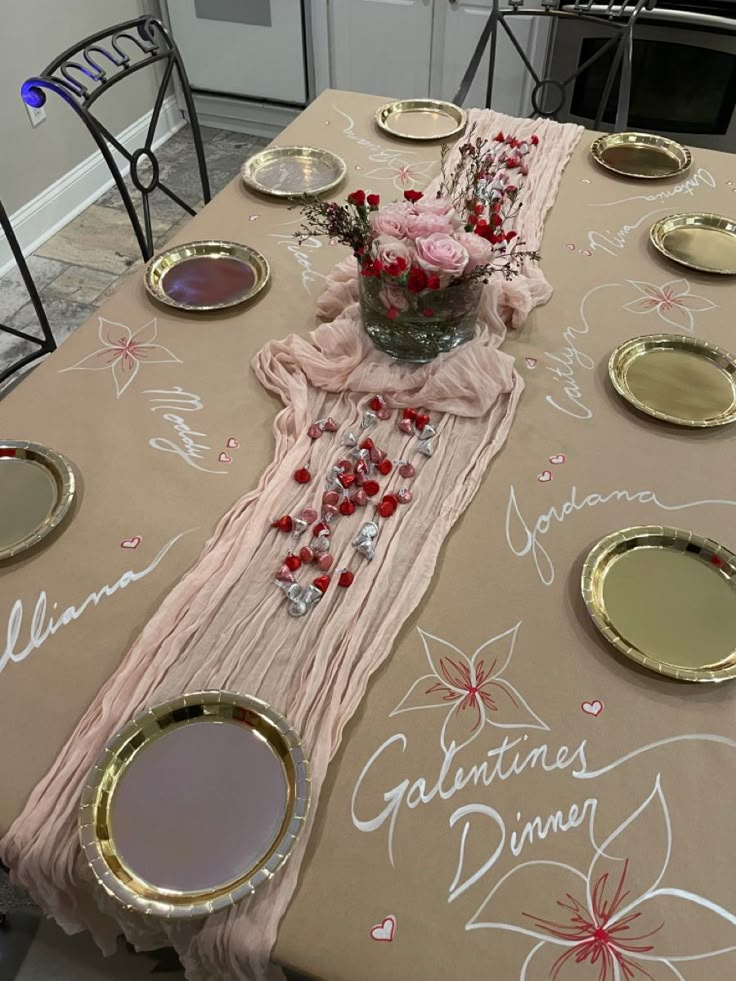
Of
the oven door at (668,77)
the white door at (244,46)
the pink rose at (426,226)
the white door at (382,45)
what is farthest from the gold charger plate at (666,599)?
the white door at (244,46)

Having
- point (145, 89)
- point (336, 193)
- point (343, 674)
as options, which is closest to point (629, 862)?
point (343, 674)

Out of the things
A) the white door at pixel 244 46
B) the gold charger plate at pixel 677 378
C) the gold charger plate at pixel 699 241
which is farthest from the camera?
the white door at pixel 244 46

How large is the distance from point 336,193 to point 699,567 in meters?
1.03

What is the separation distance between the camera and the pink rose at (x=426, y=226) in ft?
3.42

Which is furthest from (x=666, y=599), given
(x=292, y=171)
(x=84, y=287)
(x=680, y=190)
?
(x=84, y=287)

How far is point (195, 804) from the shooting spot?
2.38 feet

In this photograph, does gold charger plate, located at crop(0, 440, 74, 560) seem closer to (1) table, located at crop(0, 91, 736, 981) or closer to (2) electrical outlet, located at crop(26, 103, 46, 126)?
(1) table, located at crop(0, 91, 736, 981)

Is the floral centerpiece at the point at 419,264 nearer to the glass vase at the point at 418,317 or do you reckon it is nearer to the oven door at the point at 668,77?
the glass vase at the point at 418,317

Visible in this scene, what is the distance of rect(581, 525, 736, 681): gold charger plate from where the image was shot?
833mm

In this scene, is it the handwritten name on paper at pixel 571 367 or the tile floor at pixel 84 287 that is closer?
the tile floor at pixel 84 287

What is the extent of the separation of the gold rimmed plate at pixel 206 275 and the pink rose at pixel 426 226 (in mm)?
348

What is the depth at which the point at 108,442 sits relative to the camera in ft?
3.49

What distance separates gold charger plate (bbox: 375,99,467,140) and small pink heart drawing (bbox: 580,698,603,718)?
1348 millimetres

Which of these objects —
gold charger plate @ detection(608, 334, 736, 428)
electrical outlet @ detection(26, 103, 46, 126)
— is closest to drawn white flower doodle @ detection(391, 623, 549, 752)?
gold charger plate @ detection(608, 334, 736, 428)
